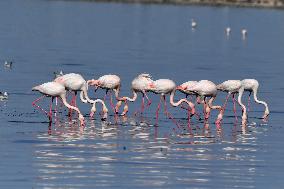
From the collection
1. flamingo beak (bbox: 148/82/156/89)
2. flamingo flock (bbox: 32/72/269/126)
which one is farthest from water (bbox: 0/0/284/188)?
flamingo beak (bbox: 148/82/156/89)

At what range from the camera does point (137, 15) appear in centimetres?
12425

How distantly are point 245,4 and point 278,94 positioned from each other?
410ft

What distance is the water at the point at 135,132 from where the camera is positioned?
2291 cm

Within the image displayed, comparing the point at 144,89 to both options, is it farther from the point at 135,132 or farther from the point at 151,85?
the point at 135,132

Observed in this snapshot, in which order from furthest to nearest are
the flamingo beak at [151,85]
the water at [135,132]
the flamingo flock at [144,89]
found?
the flamingo beak at [151,85], the flamingo flock at [144,89], the water at [135,132]

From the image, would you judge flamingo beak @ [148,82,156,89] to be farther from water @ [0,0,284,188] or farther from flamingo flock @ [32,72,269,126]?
water @ [0,0,284,188]

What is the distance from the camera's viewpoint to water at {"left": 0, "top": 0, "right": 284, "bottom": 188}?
22.9 meters

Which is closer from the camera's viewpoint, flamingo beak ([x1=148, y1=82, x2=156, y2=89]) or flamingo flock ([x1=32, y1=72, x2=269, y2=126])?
flamingo flock ([x1=32, y1=72, x2=269, y2=126])

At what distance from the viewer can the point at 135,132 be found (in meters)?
29.8

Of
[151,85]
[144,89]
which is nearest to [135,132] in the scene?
[151,85]

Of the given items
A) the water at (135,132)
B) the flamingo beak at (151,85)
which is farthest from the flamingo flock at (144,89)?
the water at (135,132)

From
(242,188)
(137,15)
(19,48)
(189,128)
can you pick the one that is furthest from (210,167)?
(137,15)

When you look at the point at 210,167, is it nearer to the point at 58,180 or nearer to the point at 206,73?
the point at 58,180

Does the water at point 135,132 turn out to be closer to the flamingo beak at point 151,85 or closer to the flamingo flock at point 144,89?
the flamingo flock at point 144,89
